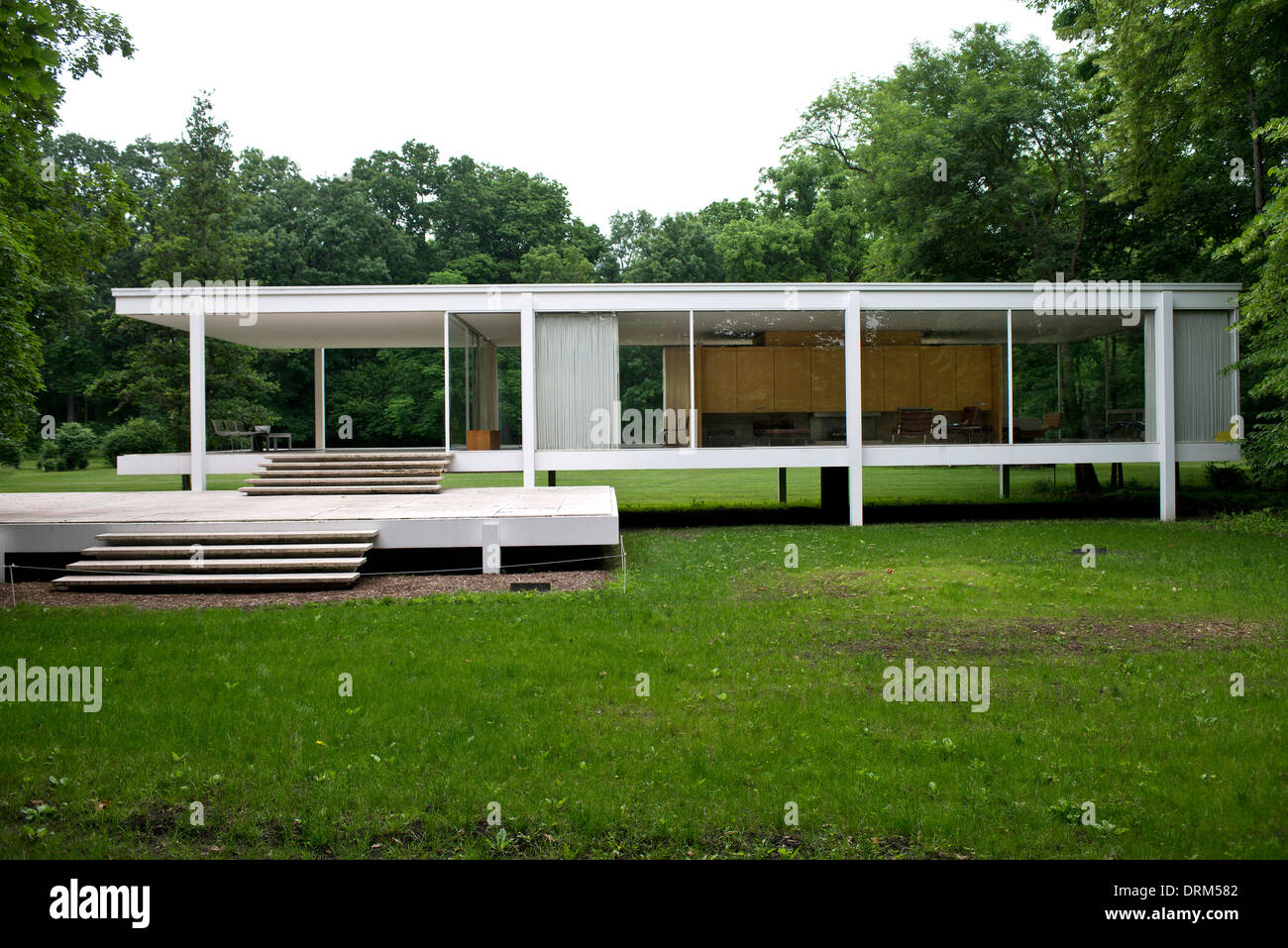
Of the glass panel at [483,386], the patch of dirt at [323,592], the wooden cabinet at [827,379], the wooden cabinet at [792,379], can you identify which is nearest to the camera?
the patch of dirt at [323,592]

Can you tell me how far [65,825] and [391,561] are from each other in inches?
313

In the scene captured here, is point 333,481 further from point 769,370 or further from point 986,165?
point 986,165

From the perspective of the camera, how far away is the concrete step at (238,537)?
11.0 meters

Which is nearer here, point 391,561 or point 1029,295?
point 391,561

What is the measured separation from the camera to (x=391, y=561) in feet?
39.3

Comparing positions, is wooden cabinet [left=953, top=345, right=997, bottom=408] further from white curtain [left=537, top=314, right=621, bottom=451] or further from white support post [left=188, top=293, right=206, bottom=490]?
white support post [left=188, top=293, right=206, bottom=490]

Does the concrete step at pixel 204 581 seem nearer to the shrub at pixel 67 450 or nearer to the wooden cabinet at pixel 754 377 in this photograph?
the wooden cabinet at pixel 754 377

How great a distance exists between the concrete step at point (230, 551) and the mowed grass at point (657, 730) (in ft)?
6.35

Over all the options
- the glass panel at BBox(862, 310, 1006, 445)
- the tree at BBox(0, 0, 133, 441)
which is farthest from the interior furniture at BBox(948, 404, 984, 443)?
the tree at BBox(0, 0, 133, 441)

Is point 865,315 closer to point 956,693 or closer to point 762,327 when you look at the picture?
point 762,327

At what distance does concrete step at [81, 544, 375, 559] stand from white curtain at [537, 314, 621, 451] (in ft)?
19.6

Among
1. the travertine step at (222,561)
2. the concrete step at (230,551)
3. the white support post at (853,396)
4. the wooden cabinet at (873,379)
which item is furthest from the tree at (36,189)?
the wooden cabinet at (873,379)
